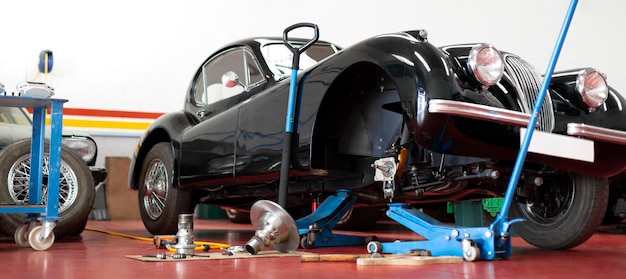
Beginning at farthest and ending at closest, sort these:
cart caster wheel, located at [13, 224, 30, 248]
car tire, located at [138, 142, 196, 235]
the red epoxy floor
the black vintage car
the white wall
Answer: the white wall
car tire, located at [138, 142, 196, 235]
cart caster wheel, located at [13, 224, 30, 248]
the black vintage car
the red epoxy floor

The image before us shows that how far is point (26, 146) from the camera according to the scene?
15.5 ft

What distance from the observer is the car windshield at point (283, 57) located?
529 cm

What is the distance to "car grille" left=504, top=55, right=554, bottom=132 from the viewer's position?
3.75 m

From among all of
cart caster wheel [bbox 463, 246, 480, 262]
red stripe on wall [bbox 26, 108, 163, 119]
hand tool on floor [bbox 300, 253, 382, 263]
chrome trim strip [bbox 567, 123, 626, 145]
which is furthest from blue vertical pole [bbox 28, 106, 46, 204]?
red stripe on wall [bbox 26, 108, 163, 119]

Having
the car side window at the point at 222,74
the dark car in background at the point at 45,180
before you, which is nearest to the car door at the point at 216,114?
the car side window at the point at 222,74

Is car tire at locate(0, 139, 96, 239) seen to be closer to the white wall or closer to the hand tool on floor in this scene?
the hand tool on floor

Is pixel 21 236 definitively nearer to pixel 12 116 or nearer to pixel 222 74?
pixel 12 116

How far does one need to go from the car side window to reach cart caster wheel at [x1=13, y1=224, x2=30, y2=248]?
1.82 metres

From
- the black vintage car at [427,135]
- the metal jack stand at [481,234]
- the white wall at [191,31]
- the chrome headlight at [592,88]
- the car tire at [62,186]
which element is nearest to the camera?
the metal jack stand at [481,234]

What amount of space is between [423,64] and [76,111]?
6.70 meters

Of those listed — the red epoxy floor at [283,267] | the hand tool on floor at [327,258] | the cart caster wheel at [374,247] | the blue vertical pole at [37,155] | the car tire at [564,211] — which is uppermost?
the blue vertical pole at [37,155]

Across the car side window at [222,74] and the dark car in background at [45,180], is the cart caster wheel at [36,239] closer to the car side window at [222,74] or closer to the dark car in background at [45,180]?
the dark car in background at [45,180]

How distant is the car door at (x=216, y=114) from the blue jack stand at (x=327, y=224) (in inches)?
28.2

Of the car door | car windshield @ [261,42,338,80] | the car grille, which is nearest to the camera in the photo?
the car grille
